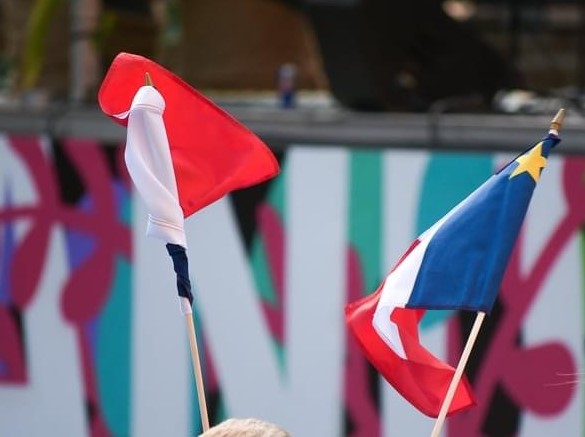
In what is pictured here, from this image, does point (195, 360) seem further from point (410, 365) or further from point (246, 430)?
point (246, 430)

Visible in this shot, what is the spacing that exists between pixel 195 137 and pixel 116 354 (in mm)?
1930

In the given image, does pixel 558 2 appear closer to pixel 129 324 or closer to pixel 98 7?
pixel 98 7

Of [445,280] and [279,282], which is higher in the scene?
[445,280]

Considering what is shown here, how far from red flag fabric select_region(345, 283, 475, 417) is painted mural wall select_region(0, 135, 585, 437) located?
1740mm

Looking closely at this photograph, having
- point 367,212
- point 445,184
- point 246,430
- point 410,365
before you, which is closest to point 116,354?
point 367,212

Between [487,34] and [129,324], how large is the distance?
166 inches

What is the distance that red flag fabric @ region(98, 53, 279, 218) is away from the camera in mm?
4238

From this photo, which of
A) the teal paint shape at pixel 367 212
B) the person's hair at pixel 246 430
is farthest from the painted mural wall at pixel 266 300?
the person's hair at pixel 246 430

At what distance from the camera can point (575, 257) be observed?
5.58 m

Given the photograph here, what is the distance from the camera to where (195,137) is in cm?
430

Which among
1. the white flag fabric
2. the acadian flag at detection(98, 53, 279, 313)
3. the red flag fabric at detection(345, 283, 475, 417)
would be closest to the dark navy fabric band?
the white flag fabric

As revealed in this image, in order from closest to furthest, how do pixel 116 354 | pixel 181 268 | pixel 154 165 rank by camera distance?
pixel 181 268, pixel 154 165, pixel 116 354

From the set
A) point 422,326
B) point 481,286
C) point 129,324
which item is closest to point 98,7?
point 129,324

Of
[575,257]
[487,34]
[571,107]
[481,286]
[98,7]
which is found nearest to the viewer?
[481,286]
